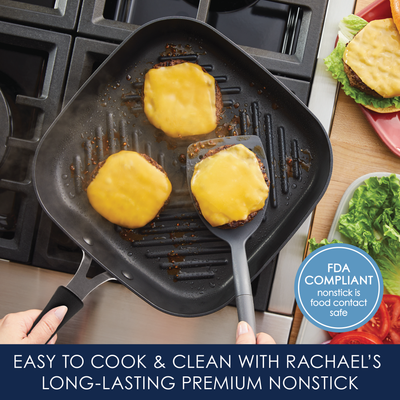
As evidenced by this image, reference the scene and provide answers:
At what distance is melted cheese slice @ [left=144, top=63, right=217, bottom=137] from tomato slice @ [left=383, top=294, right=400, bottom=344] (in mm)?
897

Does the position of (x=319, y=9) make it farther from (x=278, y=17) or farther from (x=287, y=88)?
(x=287, y=88)

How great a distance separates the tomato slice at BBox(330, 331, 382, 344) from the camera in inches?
43.9

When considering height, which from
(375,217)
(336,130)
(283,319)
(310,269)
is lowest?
(283,319)

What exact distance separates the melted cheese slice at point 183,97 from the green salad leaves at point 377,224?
59 cm

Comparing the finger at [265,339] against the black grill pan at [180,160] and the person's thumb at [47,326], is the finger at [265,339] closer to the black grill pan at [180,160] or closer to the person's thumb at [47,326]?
the black grill pan at [180,160]

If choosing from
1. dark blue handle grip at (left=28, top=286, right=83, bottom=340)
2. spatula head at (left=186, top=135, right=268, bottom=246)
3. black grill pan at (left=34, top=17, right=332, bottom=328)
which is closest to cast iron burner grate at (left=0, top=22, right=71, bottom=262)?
black grill pan at (left=34, top=17, right=332, bottom=328)

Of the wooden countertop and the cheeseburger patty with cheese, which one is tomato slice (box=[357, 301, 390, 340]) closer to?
the wooden countertop

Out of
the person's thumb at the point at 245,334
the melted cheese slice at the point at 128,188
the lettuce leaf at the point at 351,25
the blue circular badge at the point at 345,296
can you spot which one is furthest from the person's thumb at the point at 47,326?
the lettuce leaf at the point at 351,25

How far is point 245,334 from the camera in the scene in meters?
0.88

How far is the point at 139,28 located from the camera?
41.5 inches

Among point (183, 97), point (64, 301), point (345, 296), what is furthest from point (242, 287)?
point (183, 97)

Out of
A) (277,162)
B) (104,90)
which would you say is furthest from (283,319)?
(104,90)

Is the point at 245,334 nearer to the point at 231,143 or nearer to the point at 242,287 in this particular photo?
the point at 242,287

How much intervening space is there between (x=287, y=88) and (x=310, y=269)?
0.64 m
